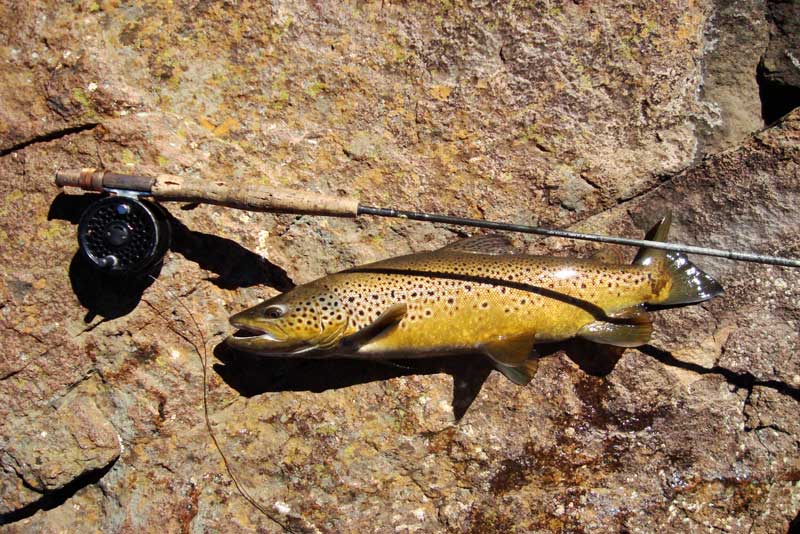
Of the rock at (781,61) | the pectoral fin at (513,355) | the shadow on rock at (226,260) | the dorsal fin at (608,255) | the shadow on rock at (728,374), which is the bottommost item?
the shadow on rock at (226,260)

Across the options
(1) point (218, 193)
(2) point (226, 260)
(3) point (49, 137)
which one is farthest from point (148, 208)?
(3) point (49, 137)

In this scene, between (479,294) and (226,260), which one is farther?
(226,260)

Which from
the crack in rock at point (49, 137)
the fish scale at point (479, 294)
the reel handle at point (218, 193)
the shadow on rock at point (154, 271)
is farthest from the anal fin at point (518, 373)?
the crack in rock at point (49, 137)

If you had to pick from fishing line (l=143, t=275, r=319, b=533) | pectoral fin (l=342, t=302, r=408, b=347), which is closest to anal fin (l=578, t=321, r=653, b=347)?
pectoral fin (l=342, t=302, r=408, b=347)

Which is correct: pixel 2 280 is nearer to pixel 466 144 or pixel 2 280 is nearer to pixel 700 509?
pixel 466 144

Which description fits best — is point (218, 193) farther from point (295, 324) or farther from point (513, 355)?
point (513, 355)

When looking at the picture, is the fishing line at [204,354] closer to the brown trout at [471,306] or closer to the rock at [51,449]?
the brown trout at [471,306]
